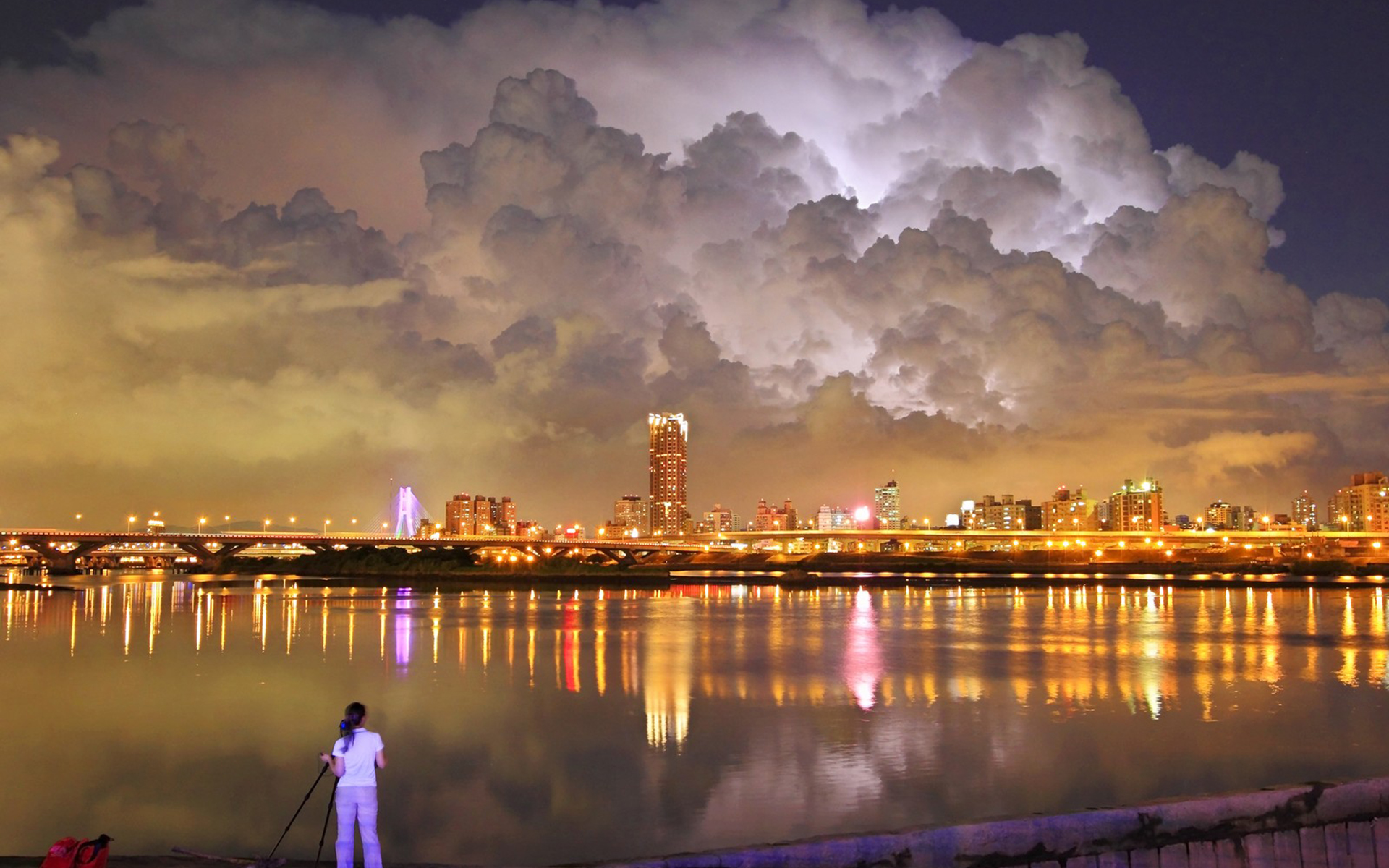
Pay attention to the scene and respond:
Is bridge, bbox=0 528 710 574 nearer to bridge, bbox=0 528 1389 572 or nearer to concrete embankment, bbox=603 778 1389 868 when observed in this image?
bridge, bbox=0 528 1389 572

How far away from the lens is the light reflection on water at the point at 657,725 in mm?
16672

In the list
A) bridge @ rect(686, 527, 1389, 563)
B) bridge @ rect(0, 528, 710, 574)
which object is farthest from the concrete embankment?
bridge @ rect(686, 527, 1389, 563)

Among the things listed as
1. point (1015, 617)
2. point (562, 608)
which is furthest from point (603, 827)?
point (562, 608)

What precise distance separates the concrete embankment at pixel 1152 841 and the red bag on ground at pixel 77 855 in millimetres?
4561

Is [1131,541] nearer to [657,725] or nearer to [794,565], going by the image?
[794,565]

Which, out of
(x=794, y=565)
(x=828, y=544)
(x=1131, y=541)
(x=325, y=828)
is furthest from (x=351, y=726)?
(x=828, y=544)

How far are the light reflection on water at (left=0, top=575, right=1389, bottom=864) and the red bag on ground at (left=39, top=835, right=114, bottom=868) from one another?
15.5ft

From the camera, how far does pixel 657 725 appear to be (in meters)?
24.6

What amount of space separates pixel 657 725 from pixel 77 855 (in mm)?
15589

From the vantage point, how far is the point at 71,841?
10.1 metres

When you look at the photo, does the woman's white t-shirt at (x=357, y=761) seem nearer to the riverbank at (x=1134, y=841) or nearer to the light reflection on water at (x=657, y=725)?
the riverbank at (x=1134, y=841)

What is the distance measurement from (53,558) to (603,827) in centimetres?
16684

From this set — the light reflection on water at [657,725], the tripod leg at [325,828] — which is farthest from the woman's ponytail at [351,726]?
the light reflection on water at [657,725]

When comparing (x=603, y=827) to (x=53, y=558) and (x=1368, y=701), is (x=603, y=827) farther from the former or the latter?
(x=53, y=558)
